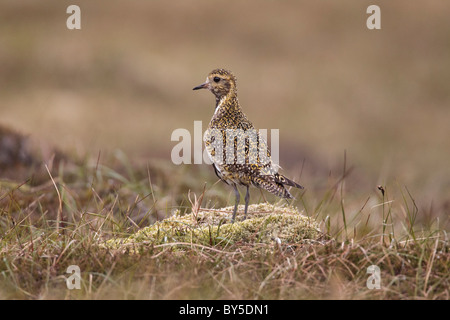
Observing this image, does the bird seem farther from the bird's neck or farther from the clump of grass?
the clump of grass

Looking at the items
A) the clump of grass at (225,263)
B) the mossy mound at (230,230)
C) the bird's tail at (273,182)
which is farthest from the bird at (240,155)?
the clump of grass at (225,263)

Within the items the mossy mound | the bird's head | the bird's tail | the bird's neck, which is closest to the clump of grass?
the mossy mound

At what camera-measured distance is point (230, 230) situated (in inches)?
225

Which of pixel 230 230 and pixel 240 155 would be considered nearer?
pixel 230 230

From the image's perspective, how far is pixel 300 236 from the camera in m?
5.77

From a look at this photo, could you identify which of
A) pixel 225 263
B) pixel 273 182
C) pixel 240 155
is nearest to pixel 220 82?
pixel 240 155

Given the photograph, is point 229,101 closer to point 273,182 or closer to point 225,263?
point 273,182

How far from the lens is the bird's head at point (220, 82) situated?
649 centimetres

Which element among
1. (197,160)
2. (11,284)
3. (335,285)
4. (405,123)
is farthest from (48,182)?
(405,123)

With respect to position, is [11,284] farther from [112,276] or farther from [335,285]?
[335,285]

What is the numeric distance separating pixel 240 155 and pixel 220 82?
2.91ft

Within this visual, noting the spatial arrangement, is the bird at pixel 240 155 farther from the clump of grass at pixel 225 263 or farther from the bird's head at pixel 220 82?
the clump of grass at pixel 225 263

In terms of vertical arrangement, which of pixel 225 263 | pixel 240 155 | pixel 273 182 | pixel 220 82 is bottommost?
pixel 225 263

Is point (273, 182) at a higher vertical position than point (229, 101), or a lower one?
lower
